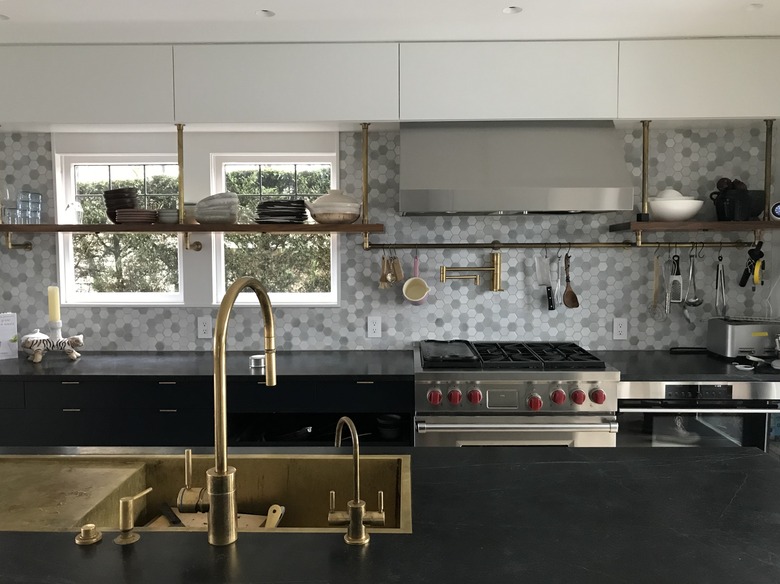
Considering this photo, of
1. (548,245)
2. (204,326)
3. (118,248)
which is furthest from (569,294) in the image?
(118,248)

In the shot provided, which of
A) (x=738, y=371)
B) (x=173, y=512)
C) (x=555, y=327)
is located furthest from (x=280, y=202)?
(x=738, y=371)

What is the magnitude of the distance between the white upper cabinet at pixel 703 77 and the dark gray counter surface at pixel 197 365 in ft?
5.80

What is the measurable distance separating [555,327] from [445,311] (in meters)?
0.63

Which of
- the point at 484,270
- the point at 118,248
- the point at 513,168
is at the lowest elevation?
the point at 484,270

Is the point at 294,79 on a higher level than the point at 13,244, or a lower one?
higher

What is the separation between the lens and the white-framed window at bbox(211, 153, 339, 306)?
361cm

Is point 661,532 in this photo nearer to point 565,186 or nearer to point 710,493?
point 710,493

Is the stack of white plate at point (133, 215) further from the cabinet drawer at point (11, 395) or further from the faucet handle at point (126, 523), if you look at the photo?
the faucet handle at point (126, 523)

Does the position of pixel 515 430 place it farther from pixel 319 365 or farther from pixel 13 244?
pixel 13 244

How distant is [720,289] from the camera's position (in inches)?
137

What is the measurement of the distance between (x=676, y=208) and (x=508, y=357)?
3.94 feet

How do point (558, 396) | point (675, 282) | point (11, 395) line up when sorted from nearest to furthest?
point (558, 396) < point (11, 395) < point (675, 282)

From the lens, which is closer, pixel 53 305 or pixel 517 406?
pixel 517 406

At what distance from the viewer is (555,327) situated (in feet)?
11.7
